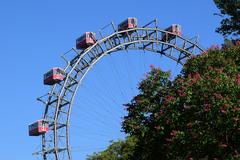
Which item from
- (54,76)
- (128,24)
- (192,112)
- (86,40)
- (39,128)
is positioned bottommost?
(192,112)

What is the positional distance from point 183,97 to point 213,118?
234 centimetres

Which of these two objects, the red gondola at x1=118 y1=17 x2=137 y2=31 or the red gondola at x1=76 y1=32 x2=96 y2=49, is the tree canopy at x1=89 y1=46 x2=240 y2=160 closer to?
the red gondola at x1=76 y1=32 x2=96 y2=49

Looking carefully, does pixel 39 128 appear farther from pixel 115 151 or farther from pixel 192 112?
pixel 192 112

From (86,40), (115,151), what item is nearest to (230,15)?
(86,40)

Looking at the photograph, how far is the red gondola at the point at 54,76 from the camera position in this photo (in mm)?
55219

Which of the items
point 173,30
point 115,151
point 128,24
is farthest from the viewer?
point 115,151

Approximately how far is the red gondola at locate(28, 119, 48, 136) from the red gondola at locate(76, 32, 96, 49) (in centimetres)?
818

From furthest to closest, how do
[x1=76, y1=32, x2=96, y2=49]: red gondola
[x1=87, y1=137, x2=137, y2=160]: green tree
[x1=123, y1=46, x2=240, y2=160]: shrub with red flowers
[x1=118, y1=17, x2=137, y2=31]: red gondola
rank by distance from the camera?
1. [x1=87, y1=137, x2=137, y2=160]: green tree
2. [x1=118, y1=17, x2=137, y2=31]: red gondola
3. [x1=76, y1=32, x2=96, y2=49]: red gondola
4. [x1=123, y1=46, x2=240, y2=160]: shrub with red flowers

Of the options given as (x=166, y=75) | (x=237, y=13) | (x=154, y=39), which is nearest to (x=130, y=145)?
(x=154, y=39)

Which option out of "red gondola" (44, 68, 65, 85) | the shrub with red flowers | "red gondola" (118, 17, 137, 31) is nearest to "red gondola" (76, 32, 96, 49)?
"red gondola" (44, 68, 65, 85)

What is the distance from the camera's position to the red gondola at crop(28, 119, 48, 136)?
5416cm

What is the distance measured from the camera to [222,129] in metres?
23.6

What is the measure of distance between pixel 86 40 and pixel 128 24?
5228mm

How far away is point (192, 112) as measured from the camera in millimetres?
25297
